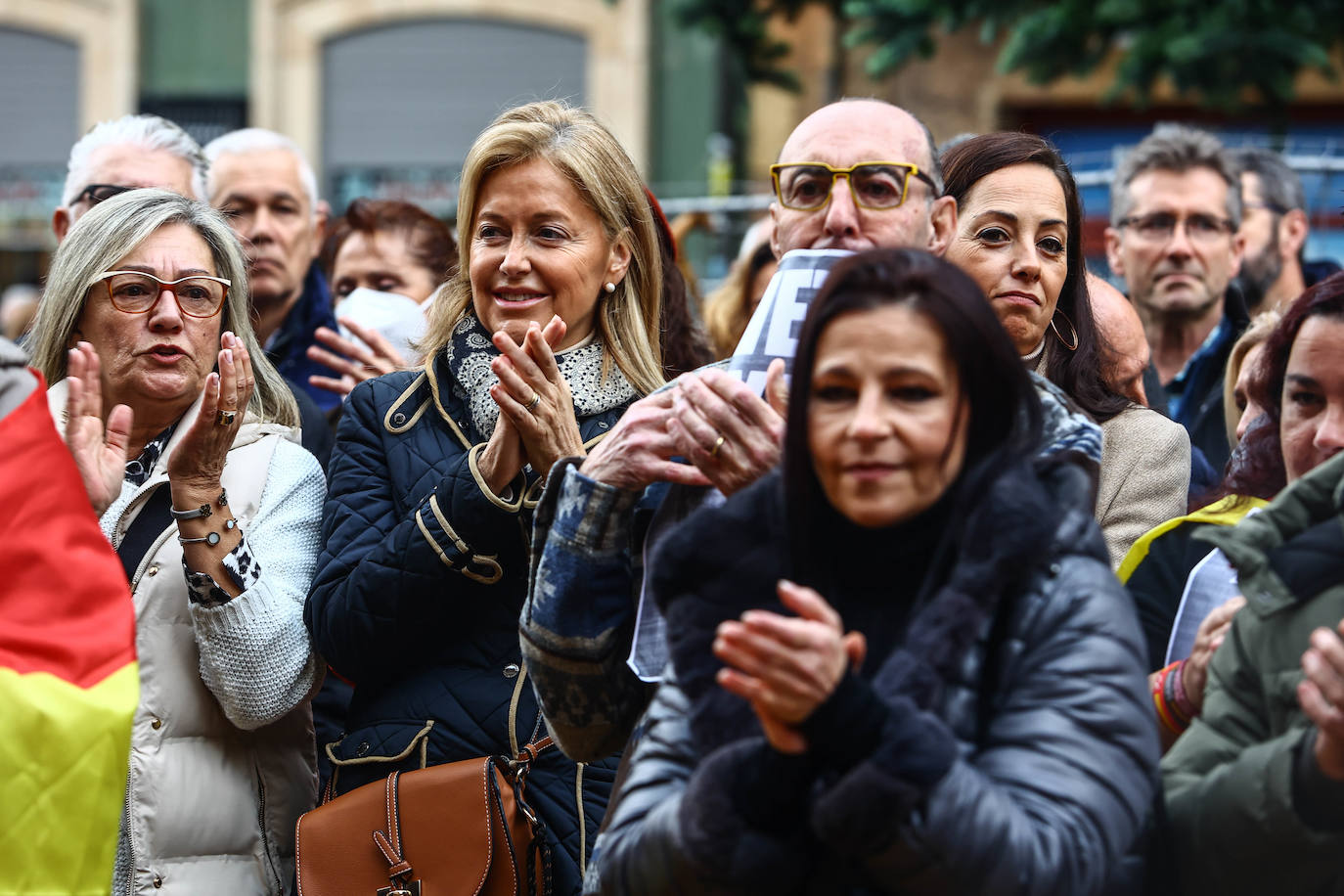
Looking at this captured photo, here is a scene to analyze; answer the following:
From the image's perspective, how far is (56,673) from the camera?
8.48 feet

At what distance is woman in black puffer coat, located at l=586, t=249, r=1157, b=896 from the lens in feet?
6.34

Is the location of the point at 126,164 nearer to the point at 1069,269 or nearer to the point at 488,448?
the point at 488,448

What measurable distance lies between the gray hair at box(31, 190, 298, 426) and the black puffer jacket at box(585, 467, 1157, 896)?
5.62 ft

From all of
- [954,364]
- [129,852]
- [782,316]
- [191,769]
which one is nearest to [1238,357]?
[782,316]

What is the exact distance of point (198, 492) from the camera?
3.14 metres

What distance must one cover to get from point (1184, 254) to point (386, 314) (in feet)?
7.71

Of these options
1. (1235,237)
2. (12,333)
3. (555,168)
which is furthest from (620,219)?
(12,333)

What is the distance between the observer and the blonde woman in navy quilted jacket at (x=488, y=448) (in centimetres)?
296

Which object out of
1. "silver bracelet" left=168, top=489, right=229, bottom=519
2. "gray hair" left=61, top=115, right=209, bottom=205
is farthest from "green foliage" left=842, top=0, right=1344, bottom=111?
"silver bracelet" left=168, top=489, right=229, bottom=519

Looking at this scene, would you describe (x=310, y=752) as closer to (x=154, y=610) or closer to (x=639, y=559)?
(x=154, y=610)

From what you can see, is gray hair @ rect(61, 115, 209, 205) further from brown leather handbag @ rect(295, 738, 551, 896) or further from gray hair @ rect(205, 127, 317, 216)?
brown leather handbag @ rect(295, 738, 551, 896)

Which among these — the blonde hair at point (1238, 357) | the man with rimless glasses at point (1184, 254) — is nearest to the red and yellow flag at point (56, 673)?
the blonde hair at point (1238, 357)

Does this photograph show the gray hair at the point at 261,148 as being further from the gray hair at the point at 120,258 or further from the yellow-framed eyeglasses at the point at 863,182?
the yellow-framed eyeglasses at the point at 863,182

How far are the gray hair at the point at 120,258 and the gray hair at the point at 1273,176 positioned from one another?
349 centimetres
